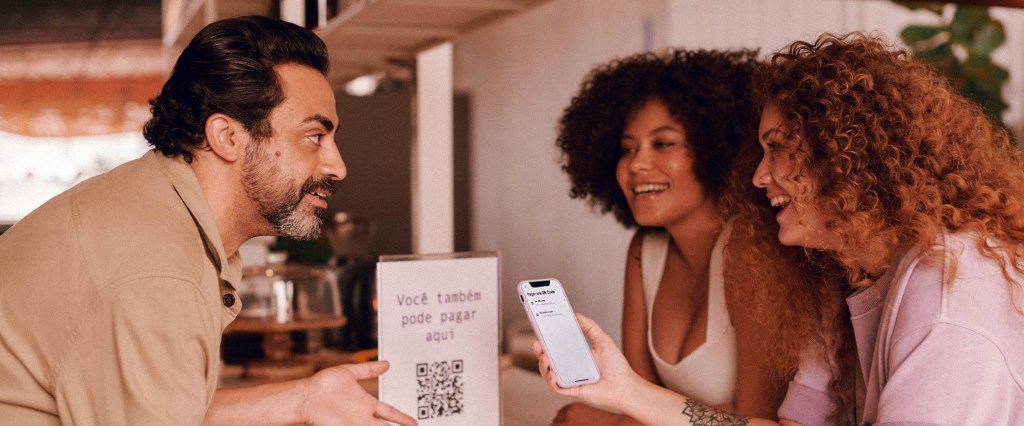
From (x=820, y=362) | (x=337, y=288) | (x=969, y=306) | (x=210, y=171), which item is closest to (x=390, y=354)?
(x=210, y=171)

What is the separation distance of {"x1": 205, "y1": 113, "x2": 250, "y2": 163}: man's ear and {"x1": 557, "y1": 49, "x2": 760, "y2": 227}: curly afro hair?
0.86 metres

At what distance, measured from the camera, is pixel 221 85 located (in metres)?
1.21

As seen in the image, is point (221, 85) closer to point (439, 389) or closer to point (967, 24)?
point (439, 389)

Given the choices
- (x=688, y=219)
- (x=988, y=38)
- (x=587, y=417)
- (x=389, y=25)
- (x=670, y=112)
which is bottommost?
(x=587, y=417)

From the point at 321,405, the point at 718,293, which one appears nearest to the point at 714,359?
the point at 718,293

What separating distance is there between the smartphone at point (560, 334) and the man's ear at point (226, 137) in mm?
434

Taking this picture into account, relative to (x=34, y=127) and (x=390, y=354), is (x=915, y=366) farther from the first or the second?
(x=34, y=127)

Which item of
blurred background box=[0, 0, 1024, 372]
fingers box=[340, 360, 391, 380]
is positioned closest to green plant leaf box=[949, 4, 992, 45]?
blurred background box=[0, 0, 1024, 372]

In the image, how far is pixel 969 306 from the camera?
1.02 m

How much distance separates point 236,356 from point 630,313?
0.97 m

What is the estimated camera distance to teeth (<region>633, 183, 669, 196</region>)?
1.74m

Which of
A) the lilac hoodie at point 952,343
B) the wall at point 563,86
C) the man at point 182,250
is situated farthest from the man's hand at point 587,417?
the wall at point 563,86

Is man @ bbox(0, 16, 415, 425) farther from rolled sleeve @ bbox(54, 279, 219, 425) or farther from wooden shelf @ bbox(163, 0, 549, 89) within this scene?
wooden shelf @ bbox(163, 0, 549, 89)

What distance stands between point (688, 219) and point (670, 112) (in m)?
0.22
